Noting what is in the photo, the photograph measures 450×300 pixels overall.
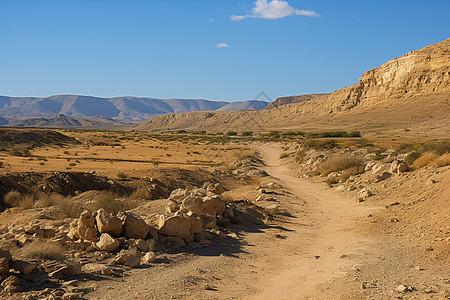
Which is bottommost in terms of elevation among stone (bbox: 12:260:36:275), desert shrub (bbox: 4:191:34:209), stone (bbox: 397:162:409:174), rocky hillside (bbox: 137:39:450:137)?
desert shrub (bbox: 4:191:34:209)

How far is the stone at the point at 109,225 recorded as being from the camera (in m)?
8.51

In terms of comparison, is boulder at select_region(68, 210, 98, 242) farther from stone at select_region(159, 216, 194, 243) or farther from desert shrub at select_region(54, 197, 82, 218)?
desert shrub at select_region(54, 197, 82, 218)

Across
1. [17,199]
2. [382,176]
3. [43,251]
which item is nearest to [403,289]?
[43,251]

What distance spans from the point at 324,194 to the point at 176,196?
348 inches

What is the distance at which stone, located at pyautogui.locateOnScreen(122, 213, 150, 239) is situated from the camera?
28.6 feet

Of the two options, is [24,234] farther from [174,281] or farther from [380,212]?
[380,212]

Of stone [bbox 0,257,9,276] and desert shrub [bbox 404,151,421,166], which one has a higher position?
desert shrub [bbox 404,151,421,166]

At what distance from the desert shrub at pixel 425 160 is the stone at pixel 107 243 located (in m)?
14.3

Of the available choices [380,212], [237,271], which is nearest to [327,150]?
[380,212]

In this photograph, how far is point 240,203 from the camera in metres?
14.2

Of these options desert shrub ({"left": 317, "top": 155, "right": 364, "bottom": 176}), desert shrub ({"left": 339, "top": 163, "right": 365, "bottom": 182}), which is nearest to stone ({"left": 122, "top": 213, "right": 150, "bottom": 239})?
desert shrub ({"left": 339, "top": 163, "right": 365, "bottom": 182})

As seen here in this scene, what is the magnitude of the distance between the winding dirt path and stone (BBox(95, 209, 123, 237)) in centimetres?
287

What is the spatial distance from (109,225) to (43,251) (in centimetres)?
143

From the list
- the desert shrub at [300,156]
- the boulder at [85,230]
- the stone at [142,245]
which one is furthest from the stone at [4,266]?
the desert shrub at [300,156]
